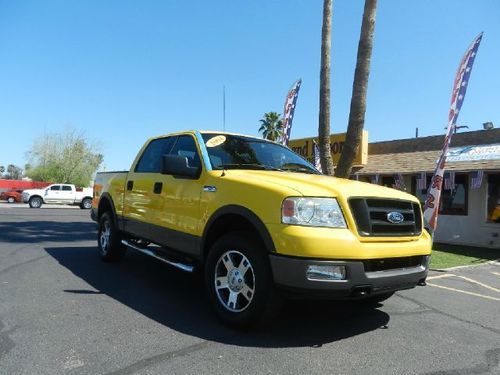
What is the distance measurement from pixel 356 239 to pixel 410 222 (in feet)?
2.94

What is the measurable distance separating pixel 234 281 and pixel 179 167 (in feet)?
4.66

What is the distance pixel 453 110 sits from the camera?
1221cm

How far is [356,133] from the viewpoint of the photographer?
11.0m

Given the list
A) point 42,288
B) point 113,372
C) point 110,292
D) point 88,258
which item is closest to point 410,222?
point 113,372

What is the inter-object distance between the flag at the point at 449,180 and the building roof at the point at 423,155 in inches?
7.5

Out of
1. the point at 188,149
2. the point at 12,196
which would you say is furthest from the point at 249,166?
the point at 12,196

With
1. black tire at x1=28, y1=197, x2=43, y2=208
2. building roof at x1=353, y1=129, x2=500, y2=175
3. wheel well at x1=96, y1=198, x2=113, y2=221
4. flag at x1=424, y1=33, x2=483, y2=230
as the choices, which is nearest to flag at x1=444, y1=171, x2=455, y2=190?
building roof at x1=353, y1=129, x2=500, y2=175

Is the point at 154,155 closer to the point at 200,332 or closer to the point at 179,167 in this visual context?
the point at 179,167

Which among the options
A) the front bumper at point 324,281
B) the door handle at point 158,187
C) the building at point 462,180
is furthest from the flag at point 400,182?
the front bumper at point 324,281

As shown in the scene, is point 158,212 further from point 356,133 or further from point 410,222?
point 356,133

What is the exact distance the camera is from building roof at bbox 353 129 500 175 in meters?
14.4

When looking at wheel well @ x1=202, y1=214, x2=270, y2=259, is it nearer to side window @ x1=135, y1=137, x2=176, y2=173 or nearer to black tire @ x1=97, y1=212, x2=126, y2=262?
side window @ x1=135, y1=137, x2=176, y2=173

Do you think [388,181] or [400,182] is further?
[388,181]

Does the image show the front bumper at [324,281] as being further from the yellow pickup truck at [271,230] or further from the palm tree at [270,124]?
the palm tree at [270,124]
